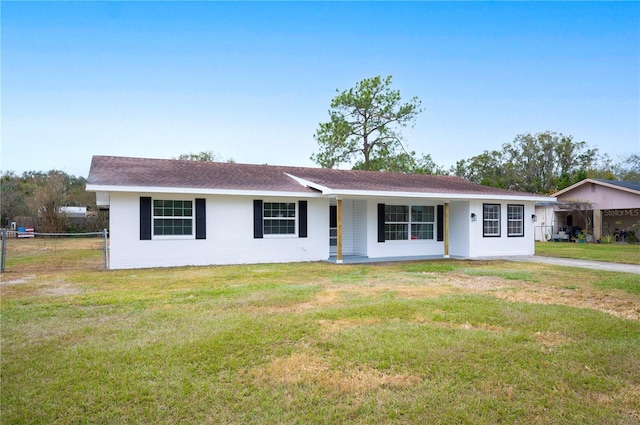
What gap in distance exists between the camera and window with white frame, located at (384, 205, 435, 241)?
14992 mm

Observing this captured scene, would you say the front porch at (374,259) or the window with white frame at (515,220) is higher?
the window with white frame at (515,220)

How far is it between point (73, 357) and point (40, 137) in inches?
760

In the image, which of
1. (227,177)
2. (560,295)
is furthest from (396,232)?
(560,295)

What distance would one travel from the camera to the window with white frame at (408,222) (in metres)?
15.0

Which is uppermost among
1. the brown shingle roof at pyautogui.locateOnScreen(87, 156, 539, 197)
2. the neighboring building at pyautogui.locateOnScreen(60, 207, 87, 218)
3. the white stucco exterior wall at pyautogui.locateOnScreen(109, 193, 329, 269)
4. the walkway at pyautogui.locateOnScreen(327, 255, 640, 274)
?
the brown shingle roof at pyautogui.locateOnScreen(87, 156, 539, 197)

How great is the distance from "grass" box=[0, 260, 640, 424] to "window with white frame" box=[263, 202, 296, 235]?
5.32 metres

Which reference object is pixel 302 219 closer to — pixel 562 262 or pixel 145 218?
pixel 145 218

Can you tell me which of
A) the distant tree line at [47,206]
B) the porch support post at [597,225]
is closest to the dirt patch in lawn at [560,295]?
the porch support post at [597,225]

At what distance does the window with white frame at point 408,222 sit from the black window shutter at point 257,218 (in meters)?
4.70

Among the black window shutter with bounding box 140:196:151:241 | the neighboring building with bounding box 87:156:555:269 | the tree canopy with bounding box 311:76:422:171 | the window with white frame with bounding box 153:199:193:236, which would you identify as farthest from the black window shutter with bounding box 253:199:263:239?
the tree canopy with bounding box 311:76:422:171

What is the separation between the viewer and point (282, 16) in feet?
49.2

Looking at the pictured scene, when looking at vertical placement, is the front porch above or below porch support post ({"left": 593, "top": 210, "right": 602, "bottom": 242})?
below

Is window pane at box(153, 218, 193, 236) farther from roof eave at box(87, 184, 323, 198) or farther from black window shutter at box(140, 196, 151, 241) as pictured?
roof eave at box(87, 184, 323, 198)

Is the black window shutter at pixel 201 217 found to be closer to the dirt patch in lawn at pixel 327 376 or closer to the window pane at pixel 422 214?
the window pane at pixel 422 214
